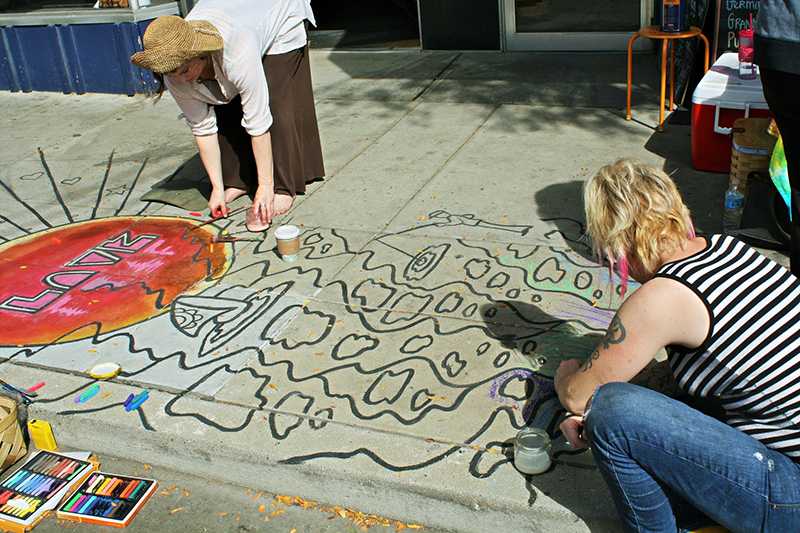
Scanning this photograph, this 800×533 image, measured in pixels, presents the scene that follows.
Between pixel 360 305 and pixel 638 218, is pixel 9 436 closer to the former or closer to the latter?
pixel 360 305

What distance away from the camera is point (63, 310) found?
14.1 ft

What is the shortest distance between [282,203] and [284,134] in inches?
16.3

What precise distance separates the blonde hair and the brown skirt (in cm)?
304

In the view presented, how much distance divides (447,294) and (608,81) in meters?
3.80

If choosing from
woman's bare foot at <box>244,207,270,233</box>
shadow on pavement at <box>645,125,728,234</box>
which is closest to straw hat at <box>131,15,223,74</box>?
woman's bare foot at <box>244,207,270,233</box>

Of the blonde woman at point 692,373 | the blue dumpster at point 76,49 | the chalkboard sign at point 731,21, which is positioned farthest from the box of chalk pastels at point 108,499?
the blue dumpster at point 76,49

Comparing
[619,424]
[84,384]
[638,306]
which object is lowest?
[84,384]

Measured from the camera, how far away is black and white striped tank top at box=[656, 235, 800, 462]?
2.25 metres

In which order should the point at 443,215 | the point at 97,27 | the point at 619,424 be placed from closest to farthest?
1. the point at 619,424
2. the point at 443,215
3. the point at 97,27

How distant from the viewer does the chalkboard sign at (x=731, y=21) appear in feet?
18.7

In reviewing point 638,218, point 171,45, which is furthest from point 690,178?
point 171,45

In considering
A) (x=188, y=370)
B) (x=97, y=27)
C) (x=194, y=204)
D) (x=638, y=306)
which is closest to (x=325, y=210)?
A: (x=194, y=204)

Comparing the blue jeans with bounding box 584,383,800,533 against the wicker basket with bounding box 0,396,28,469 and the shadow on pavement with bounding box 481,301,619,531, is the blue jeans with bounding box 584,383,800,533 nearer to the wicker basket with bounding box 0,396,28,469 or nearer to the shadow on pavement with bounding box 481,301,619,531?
the shadow on pavement with bounding box 481,301,619,531

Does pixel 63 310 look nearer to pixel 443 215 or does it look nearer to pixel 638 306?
pixel 443 215
